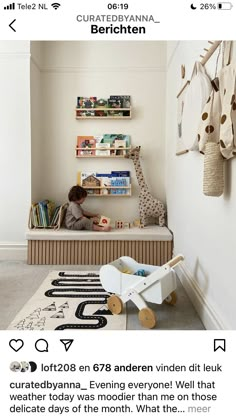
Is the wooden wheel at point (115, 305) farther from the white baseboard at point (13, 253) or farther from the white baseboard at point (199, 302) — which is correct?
the white baseboard at point (13, 253)

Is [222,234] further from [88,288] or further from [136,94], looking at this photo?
[136,94]

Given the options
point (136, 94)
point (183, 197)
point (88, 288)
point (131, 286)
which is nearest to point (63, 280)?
point (88, 288)

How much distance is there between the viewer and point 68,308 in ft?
6.15

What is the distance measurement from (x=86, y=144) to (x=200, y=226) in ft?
5.73

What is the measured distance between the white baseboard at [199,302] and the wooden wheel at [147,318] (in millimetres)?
262

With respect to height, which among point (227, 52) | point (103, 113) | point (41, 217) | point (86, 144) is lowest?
point (41, 217)

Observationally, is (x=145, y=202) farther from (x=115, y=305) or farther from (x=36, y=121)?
(x=115, y=305)

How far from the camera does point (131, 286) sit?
5.79ft

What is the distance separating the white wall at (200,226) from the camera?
1.37 m

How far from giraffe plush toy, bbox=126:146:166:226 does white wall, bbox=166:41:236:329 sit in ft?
0.46
